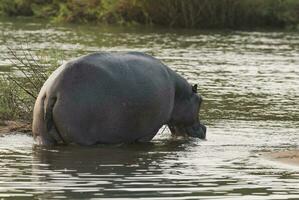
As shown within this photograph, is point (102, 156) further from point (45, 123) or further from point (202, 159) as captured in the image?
point (202, 159)

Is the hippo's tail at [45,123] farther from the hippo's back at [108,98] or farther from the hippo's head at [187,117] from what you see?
the hippo's head at [187,117]

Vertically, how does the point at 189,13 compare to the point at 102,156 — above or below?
below

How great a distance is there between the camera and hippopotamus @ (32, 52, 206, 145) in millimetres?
12930

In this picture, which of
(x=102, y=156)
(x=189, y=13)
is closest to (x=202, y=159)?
(x=102, y=156)

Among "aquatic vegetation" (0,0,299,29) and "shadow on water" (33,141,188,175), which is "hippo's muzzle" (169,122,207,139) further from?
"aquatic vegetation" (0,0,299,29)

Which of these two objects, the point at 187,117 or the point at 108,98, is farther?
the point at 187,117

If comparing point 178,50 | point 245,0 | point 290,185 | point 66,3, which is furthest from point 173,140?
point 66,3

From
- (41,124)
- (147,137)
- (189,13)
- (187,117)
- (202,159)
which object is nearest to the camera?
(202,159)

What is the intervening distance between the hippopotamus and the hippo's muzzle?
35.0 inches

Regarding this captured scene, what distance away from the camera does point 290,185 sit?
35.9 feet

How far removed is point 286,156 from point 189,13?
115ft

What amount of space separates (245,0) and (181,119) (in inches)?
1342

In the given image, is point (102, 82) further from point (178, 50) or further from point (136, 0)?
point (136, 0)

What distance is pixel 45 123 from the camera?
13.1 metres
